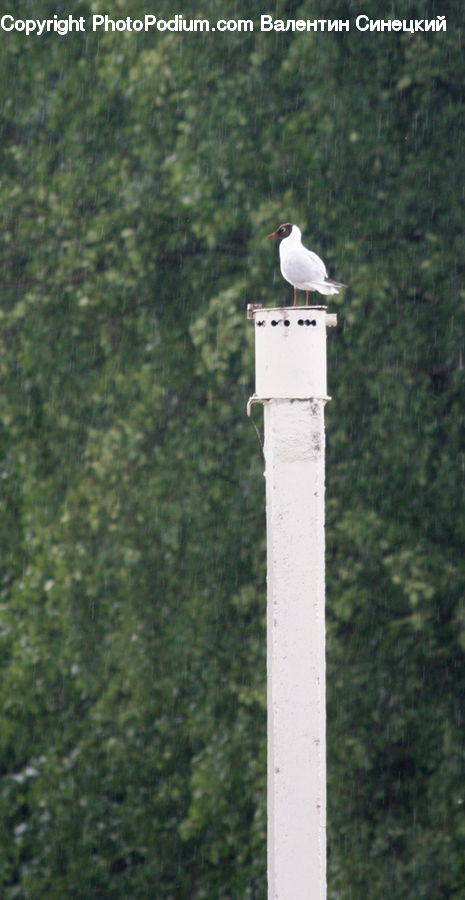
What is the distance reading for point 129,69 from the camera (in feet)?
26.8

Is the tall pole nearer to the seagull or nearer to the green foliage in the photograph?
the seagull

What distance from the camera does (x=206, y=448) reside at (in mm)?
7930

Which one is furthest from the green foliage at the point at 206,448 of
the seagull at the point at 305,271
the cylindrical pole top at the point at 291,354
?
the cylindrical pole top at the point at 291,354

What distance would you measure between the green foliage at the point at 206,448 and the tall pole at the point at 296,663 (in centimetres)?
399

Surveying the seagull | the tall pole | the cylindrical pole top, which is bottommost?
the tall pole

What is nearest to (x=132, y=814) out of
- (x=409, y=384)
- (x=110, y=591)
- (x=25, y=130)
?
(x=110, y=591)

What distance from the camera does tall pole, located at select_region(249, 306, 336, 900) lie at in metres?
3.45

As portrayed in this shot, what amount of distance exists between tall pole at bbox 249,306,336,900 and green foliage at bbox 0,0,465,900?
399 centimetres

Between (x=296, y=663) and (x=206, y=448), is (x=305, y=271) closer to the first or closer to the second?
(x=296, y=663)

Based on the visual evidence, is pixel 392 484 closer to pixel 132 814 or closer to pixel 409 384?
pixel 409 384

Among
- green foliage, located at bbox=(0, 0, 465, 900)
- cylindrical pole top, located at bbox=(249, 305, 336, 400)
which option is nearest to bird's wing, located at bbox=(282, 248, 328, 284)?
cylindrical pole top, located at bbox=(249, 305, 336, 400)

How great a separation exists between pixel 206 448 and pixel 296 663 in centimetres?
453

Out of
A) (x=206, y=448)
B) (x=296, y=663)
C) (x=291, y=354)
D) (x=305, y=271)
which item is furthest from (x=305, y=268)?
(x=206, y=448)

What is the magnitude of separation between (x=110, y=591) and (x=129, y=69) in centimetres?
309
